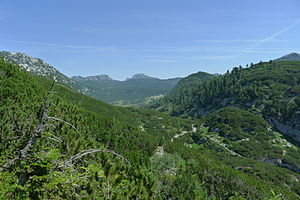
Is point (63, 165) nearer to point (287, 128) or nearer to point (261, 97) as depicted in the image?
point (287, 128)

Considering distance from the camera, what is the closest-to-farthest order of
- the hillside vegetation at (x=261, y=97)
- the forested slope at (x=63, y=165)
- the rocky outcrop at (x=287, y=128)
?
the forested slope at (x=63, y=165) < the rocky outcrop at (x=287, y=128) < the hillside vegetation at (x=261, y=97)

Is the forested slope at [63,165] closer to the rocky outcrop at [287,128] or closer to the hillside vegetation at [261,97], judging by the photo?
the rocky outcrop at [287,128]

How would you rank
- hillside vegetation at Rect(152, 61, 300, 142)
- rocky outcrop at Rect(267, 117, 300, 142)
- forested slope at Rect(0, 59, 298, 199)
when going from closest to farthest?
forested slope at Rect(0, 59, 298, 199)
rocky outcrop at Rect(267, 117, 300, 142)
hillside vegetation at Rect(152, 61, 300, 142)

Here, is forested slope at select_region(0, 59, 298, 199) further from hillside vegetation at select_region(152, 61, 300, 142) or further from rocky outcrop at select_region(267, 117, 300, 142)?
hillside vegetation at select_region(152, 61, 300, 142)

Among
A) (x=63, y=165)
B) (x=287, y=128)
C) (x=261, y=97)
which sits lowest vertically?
(x=287, y=128)

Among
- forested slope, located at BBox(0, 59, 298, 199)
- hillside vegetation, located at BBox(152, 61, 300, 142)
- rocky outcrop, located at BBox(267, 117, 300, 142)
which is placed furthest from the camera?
hillside vegetation, located at BBox(152, 61, 300, 142)

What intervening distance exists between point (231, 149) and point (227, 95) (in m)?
82.8

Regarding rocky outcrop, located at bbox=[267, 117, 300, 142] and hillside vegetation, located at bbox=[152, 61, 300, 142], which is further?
hillside vegetation, located at bbox=[152, 61, 300, 142]

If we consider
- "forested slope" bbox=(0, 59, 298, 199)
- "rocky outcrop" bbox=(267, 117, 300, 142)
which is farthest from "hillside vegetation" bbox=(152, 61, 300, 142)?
"forested slope" bbox=(0, 59, 298, 199)

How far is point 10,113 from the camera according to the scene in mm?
10367

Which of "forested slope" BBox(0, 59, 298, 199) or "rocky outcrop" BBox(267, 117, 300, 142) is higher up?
"forested slope" BBox(0, 59, 298, 199)

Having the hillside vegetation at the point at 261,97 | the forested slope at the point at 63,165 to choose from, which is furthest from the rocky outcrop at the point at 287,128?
the forested slope at the point at 63,165

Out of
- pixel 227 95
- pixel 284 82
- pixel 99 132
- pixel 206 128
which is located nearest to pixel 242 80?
pixel 227 95

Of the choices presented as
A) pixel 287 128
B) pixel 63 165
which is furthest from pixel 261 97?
pixel 63 165
